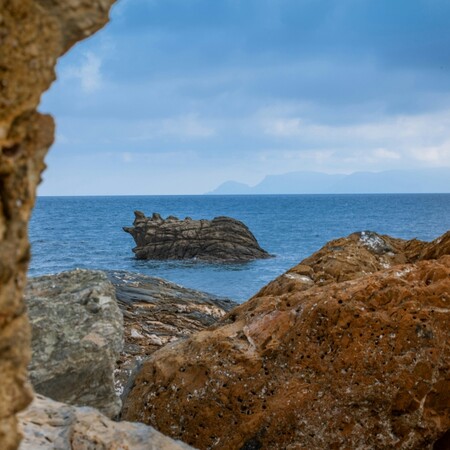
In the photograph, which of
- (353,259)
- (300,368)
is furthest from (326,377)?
(353,259)

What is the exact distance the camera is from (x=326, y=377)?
22.5ft

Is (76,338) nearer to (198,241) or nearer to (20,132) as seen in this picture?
(20,132)

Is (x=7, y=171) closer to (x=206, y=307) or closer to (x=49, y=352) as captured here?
(x=49, y=352)

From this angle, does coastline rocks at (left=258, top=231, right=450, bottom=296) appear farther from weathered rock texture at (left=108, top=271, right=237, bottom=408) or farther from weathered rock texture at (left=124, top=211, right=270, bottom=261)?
weathered rock texture at (left=124, top=211, right=270, bottom=261)

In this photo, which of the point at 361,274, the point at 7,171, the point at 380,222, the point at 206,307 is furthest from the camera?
the point at 380,222

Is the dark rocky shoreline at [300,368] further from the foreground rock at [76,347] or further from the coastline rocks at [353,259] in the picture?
the coastline rocks at [353,259]

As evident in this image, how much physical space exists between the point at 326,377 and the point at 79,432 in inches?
123

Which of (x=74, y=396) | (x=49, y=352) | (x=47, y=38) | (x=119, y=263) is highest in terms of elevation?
(x=47, y=38)

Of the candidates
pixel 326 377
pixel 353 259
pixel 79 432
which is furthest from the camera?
pixel 353 259

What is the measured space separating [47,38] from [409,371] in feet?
18.4

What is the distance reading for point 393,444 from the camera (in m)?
6.75

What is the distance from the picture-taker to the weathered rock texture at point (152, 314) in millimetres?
12375

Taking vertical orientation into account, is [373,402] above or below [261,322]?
below

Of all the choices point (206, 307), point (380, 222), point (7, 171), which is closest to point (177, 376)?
point (7, 171)
